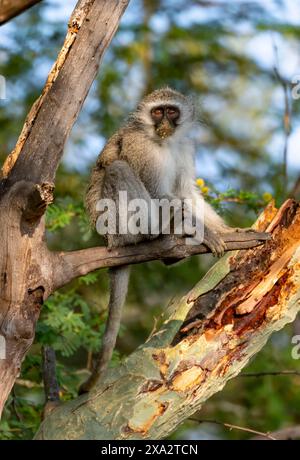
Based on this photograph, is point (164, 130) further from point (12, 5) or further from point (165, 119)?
point (12, 5)

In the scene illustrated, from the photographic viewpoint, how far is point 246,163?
10539mm

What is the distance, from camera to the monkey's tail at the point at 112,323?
5359mm

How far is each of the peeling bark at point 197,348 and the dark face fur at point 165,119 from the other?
1433 millimetres

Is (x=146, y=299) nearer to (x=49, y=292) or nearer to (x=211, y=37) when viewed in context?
(x=211, y=37)

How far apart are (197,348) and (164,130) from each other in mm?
2206

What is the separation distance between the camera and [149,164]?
6277 millimetres

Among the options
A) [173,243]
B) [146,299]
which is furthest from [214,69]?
[173,243]

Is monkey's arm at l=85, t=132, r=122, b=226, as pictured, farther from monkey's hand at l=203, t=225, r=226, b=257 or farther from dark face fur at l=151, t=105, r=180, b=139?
monkey's hand at l=203, t=225, r=226, b=257

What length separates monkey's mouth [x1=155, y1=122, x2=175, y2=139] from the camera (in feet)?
20.8

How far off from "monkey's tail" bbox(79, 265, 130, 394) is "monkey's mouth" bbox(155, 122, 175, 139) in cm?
123

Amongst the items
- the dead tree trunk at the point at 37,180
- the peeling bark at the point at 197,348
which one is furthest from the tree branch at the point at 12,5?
the peeling bark at the point at 197,348

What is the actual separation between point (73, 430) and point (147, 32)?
6.44 metres

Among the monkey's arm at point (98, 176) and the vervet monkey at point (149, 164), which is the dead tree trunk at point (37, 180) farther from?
the monkey's arm at point (98, 176)

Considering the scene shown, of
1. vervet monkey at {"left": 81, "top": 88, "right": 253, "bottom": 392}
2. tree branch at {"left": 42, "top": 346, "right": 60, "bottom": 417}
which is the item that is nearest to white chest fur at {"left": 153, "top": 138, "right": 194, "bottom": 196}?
vervet monkey at {"left": 81, "top": 88, "right": 253, "bottom": 392}
